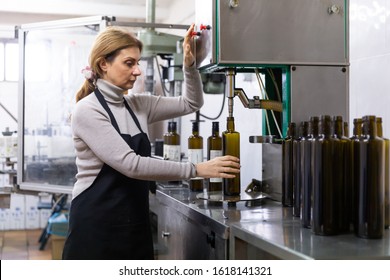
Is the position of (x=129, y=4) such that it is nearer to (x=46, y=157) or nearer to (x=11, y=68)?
(x=11, y=68)

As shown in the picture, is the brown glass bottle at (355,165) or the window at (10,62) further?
the window at (10,62)

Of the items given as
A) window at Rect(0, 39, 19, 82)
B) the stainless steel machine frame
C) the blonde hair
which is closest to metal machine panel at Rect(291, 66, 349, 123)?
the stainless steel machine frame

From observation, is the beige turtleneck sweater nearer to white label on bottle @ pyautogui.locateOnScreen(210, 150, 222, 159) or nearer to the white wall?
white label on bottle @ pyautogui.locateOnScreen(210, 150, 222, 159)

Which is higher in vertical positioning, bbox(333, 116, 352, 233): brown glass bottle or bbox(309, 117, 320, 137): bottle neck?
bbox(309, 117, 320, 137): bottle neck

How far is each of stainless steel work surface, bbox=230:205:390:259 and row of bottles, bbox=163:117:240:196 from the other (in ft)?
1.22

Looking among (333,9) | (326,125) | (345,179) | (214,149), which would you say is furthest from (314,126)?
(214,149)

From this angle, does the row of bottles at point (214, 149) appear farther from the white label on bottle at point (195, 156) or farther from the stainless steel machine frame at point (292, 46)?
the stainless steel machine frame at point (292, 46)

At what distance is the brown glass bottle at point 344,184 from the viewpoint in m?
1.18

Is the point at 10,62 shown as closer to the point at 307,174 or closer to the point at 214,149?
the point at 214,149

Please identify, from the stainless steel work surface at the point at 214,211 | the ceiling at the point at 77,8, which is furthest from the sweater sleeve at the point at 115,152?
the ceiling at the point at 77,8

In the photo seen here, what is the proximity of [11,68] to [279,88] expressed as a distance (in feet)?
9.78

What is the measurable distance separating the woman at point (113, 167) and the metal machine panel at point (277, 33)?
1.02 feet

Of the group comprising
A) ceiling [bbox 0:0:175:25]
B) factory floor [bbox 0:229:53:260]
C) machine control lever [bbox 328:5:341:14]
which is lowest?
factory floor [bbox 0:229:53:260]

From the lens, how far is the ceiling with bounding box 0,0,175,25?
4988 millimetres
